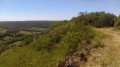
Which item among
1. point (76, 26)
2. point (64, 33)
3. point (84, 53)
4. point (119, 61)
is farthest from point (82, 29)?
point (119, 61)

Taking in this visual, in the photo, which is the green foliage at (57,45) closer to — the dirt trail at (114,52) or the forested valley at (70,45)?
the forested valley at (70,45)

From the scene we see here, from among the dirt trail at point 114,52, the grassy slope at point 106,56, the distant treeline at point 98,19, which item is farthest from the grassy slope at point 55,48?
the distant treeline at point 98,19

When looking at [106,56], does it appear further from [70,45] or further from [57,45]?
[57,45]

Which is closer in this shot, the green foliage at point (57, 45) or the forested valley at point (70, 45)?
the forested valley at point (70, 45)

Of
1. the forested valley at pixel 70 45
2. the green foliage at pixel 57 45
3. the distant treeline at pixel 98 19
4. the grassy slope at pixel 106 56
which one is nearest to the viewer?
the grassy slope at pixel 106 56

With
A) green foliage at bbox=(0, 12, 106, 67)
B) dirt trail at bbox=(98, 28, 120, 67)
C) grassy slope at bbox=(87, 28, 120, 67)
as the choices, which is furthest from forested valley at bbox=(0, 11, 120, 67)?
dirt trail at bbox=(98, 28, 120, 67)

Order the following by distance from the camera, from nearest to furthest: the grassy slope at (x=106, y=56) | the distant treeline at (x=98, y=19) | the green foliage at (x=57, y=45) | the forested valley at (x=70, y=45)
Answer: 1. the grassy slope at (x=106, y=56)
2. the forested valley at (x=70, y=45)
3. the green foliage at (x=57, y=45)
4. the distant treeline at (x=98, y=19)

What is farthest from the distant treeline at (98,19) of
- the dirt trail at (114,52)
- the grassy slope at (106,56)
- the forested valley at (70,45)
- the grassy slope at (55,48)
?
the grassy slope at (106,56)

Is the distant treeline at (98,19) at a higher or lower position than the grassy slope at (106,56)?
higher

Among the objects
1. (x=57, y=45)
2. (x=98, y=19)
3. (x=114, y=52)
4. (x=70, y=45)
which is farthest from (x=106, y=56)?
(x=98, y=19)

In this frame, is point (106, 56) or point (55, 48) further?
point (55, 48)

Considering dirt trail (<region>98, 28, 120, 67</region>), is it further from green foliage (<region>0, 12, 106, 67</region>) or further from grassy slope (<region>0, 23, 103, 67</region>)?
grassy slope (<region>0, 23, 103, 67</region>)
